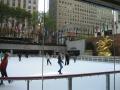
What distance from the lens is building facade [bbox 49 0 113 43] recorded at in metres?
2.15

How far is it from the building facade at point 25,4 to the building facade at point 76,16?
0.15 meters

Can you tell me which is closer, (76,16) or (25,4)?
(25,4)

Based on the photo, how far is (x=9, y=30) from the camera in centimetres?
186

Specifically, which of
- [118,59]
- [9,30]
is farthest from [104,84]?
[9,30]

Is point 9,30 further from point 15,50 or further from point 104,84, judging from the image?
point 104,84

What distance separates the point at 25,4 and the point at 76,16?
557 millimetres

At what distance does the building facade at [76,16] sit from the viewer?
215 centimetres

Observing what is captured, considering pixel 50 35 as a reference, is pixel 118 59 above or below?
A: below

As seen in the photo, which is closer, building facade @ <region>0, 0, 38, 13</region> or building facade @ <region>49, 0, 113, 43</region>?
building facade @ <region>0, 0, 38, 13</region>

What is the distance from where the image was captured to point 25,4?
1872 mm

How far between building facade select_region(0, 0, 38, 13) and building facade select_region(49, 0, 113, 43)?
0.49 ft

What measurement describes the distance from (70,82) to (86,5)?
0.66 metres

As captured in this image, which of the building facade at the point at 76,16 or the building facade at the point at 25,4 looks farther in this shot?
the building facade at the point at 76,16

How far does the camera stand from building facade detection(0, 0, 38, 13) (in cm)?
182
